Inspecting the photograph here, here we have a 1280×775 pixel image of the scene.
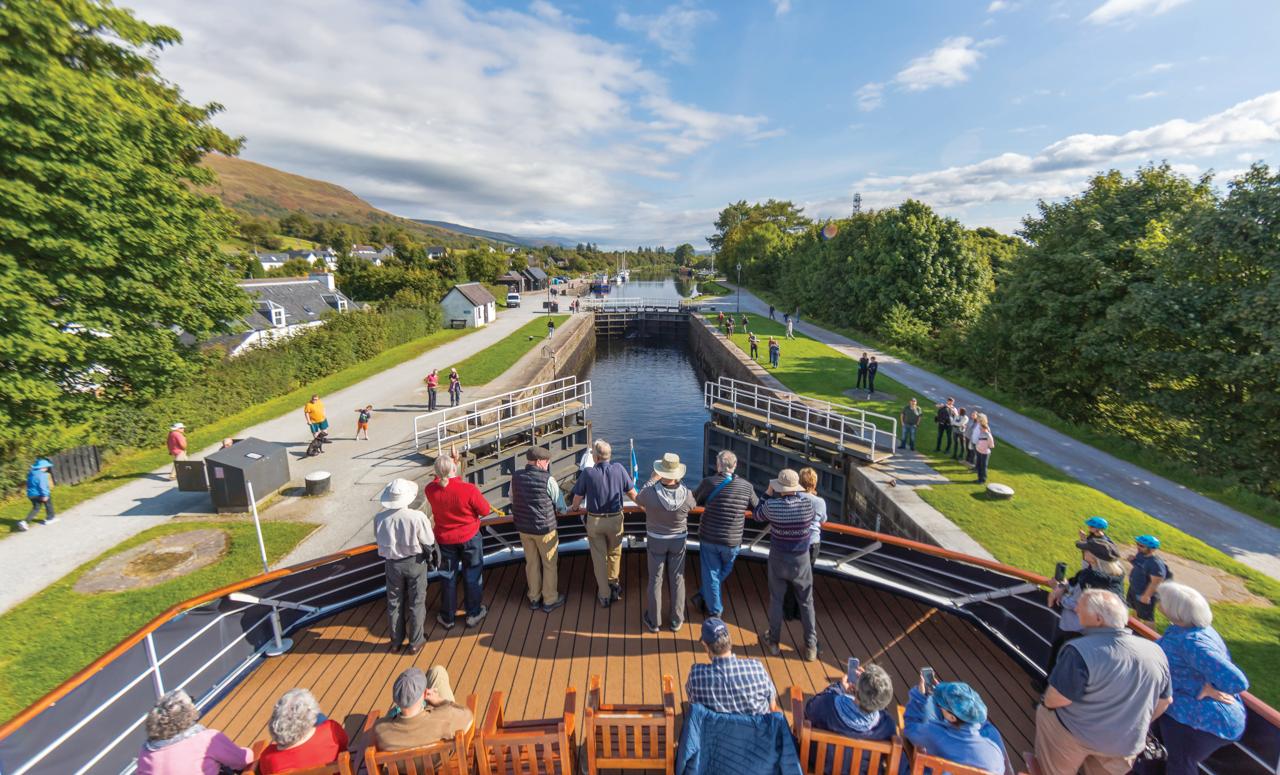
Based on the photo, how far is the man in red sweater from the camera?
17.1ft

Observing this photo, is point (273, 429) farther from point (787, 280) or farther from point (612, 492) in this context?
point (787, 280)

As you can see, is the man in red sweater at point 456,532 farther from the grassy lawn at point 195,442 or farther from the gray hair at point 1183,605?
the grassy lawn at point 195,442

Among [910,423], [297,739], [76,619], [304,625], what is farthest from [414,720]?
[910,423]

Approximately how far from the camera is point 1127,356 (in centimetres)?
1468

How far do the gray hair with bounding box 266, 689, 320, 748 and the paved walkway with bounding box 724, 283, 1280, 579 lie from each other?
13431 mm

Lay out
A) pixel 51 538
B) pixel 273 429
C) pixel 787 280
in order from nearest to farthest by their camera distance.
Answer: pixel 51 538 → pixel 273 429 → pixel 787 280

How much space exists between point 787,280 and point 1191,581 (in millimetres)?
48706

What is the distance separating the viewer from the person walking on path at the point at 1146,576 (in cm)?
593

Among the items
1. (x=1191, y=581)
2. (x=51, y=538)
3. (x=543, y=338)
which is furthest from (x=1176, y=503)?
(x=543, y=338)

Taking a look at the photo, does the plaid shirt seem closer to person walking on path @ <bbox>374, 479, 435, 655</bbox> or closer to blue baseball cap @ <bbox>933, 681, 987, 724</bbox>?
blue baseball cap @ <bbox>933, 681, 987, 724</bbox>

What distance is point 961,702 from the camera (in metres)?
2.98

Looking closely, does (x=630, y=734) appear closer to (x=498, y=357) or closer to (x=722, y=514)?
(x=722, y=514)

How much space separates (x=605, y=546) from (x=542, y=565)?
0.73 m

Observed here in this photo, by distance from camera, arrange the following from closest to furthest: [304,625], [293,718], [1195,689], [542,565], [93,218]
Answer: [293,718] → [1195,689] → [304,625] → [542,565] → [93,218]
